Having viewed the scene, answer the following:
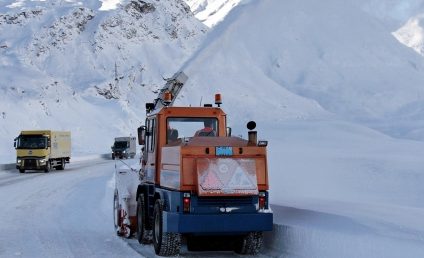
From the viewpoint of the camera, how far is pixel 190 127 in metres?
12.9

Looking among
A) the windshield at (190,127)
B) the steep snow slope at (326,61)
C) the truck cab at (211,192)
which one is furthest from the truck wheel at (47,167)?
the steep snow slope at (326,61)

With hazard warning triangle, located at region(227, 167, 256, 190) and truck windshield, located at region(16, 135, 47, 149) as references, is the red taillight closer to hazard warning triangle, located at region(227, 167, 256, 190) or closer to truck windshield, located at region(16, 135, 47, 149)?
hazard warning triangle, located at region(227, 167, 256, 190)

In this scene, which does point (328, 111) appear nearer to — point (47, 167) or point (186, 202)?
point (47, 167)

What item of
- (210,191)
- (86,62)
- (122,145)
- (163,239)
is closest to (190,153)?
(210,191)

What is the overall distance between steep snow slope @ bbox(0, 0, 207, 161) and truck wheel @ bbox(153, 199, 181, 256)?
68202mm

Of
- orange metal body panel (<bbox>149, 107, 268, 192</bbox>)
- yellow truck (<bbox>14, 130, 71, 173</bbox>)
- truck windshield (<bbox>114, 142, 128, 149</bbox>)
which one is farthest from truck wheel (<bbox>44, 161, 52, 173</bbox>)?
orange metal body panel (<bbox>149, 107, 268, 192</bbox>)

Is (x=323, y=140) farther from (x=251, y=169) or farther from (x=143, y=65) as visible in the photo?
(x=143, y=65)

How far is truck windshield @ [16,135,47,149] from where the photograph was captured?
40.4 meters

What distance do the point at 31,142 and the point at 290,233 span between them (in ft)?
101

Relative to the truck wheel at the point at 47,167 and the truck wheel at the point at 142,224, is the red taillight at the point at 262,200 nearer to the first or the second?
the truck wheel at the point at 142,224

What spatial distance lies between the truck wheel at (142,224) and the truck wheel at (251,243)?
200cm

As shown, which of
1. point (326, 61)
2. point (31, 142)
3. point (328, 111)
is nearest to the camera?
point (31, 142)

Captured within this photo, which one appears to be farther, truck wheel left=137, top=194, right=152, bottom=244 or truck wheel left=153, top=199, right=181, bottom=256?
truck wheel left=137, top=194, right=152, bottom=244

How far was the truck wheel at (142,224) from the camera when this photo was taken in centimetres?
1322
